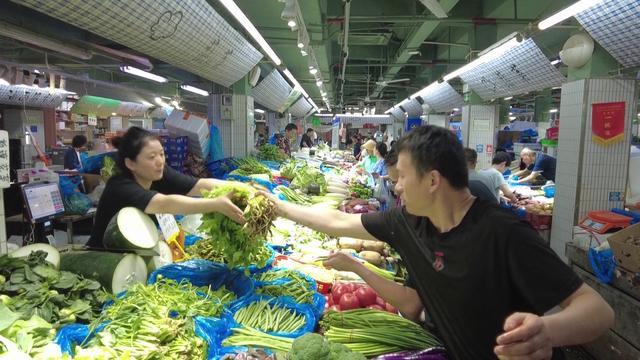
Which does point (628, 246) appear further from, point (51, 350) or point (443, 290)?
point (51, 350)

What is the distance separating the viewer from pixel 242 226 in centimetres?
291

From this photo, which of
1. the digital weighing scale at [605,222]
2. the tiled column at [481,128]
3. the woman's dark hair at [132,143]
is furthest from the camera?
the tiled column at [481,128]

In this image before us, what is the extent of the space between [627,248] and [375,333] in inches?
139

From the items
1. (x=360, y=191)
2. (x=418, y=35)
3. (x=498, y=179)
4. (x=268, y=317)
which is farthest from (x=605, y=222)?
(x=418, y=35)

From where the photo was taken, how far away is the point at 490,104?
488 inches

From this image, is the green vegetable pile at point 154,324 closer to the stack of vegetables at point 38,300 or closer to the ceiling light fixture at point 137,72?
the stack of vegetables at point 38,300

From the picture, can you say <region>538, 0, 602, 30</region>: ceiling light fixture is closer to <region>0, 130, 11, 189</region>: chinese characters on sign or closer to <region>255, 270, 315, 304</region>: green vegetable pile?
<region>255, 270, 315, 304</region>: green vegetable pile

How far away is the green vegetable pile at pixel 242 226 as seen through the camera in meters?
2.92

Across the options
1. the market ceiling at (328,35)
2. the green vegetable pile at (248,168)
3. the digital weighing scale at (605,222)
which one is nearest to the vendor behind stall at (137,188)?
A: the market ceiling at (328,35)

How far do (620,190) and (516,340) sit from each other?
6502 millimetres

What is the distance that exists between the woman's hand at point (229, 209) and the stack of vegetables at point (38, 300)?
2.92 ft

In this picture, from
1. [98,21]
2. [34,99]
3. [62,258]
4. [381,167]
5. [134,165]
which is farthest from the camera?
[34,99]

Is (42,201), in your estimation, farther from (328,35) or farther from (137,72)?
(328,35)

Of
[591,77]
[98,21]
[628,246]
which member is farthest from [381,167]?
[98,21]
